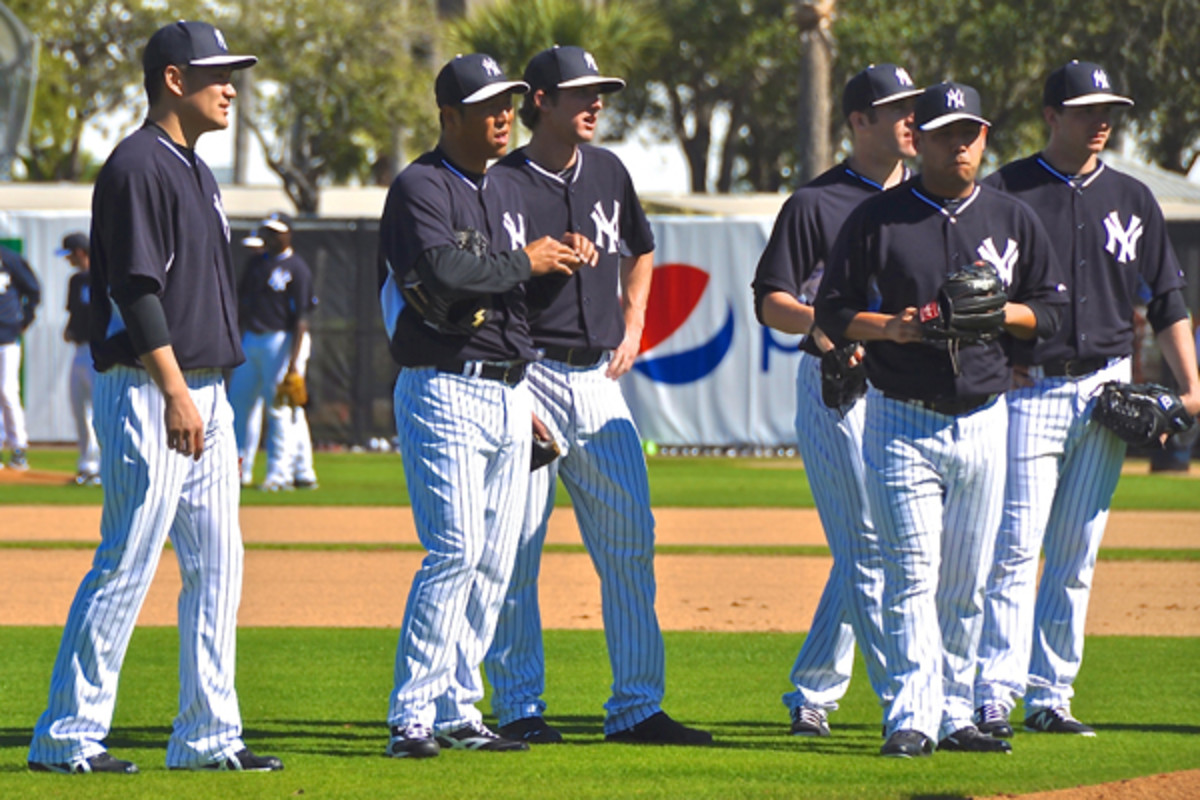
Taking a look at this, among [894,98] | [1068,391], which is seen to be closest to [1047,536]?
[1068,391]

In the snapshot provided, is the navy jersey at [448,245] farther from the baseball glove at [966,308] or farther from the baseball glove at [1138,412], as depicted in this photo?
the baseball glove at [1138,412]

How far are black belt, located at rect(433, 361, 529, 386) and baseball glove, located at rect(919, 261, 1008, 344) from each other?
1239mm

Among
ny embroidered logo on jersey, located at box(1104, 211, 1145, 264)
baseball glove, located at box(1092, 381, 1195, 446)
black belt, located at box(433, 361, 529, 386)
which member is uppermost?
ny embroidered logo on jersey, located at box(1104, 211, 1145, 264)

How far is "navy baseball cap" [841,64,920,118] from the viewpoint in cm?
610

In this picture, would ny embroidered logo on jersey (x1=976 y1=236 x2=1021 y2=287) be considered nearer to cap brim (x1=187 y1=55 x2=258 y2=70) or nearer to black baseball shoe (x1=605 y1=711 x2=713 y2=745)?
black baseball shoe (x1=605 y1=711 x2=713 y2=745)

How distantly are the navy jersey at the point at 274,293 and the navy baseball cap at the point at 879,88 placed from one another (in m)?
8.31

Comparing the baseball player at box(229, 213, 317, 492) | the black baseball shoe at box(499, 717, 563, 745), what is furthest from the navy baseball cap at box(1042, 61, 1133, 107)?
the baseball player at box(229, 213, 317, 492)

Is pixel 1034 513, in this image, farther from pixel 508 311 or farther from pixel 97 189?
pixel 97 189

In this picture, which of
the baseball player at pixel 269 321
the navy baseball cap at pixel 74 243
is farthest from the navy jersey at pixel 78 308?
the baseball player at pixel 269 321

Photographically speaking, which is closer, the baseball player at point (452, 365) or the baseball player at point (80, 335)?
the baseball player at point (452, 365)

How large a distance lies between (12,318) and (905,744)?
1181cm

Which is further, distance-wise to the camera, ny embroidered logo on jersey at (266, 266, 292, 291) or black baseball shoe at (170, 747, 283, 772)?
ny embroidered logo on jersey at (266, 266, 292, 291)

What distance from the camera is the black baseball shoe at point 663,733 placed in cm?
595

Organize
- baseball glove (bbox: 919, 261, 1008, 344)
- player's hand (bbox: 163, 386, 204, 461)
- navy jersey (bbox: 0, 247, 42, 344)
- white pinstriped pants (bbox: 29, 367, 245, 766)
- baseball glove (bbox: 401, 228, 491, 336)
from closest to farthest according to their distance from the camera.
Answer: player's hand (bbox: 163, 386, 204, 461) → white pinstriped pants (bbox: 29, 367, 245, 766) → baseball glove (bbox: 919, 261, 1008, 344) → baseball glove (bbox: 401, 228, 491, 336) → navy jersey (bbox: 0, 247, 42, 344)
